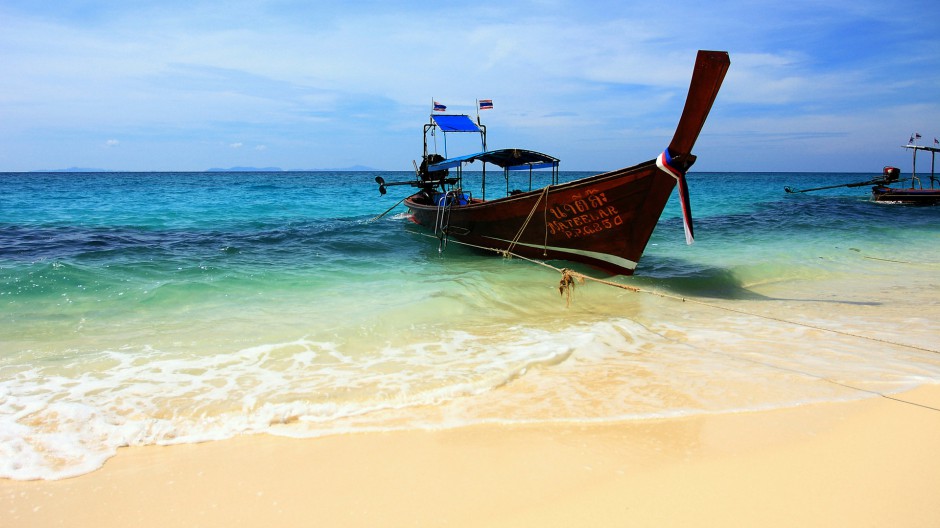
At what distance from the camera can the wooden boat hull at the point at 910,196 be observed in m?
22.9

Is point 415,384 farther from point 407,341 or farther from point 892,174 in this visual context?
point 892,174

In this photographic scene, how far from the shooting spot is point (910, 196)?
77.6ft

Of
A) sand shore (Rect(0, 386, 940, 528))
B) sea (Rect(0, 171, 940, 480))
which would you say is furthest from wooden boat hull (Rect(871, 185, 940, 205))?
sand shore (Rect(0, 386, 940, 528))

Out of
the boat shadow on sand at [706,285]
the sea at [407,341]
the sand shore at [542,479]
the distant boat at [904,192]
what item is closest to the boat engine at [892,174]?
the distant boat at [904,192]

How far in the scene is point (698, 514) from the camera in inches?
92.7

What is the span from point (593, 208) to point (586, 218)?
245mm

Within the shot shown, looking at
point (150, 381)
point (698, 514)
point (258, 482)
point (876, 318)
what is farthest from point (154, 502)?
point (876, 318)

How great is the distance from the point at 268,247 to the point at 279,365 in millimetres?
8158

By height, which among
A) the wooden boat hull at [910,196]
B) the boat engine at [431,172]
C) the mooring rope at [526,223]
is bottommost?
the mooring rope at [526,223]

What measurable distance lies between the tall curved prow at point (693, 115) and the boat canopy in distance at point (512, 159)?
3499 millimetres

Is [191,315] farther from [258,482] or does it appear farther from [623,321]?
[623,321]

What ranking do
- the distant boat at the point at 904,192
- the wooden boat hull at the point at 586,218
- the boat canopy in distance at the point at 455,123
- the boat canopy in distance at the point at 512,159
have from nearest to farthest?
the wooden boat hull at the point at 586,218, the boat canopy in distance at the point at 512,159, the boat canopy in distance at the point at 455,123, the distant boat at the point at 904,192

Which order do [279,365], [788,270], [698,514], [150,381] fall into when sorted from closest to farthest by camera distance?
1. [698,514]
2. [150,381]
3. [279,365]
4. [788,270]

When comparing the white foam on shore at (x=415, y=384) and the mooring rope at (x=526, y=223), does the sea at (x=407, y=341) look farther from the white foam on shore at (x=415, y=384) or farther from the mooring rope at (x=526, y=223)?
the mooring rope at (x=526, y=223)
